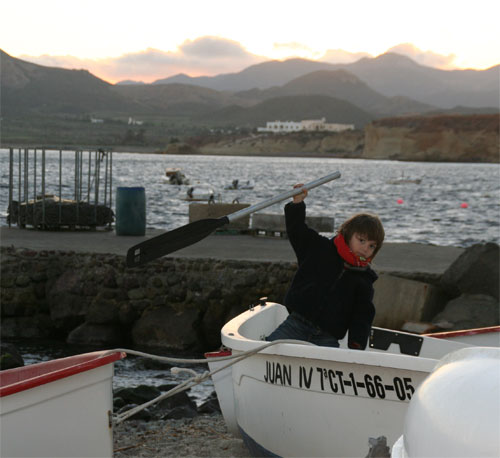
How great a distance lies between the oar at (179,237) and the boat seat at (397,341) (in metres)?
1.38

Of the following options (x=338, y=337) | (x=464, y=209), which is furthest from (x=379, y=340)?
(x=464, y=209)

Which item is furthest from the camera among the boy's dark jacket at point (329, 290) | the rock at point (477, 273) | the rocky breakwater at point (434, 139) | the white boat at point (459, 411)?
the rocky breakwater at point (434, 139)

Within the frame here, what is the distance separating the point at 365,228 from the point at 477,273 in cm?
613

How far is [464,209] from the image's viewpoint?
1746 inches

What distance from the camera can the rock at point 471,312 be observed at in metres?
9.91

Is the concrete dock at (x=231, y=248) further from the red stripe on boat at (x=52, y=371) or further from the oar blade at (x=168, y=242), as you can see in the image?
the red stripe on boat at (x=52, y=371)

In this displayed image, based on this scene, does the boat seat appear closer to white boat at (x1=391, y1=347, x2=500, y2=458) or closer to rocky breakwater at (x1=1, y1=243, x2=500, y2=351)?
white boat at (x1=391, y1=347, x2=500, y2=458)

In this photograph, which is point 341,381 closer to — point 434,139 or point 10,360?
point 10,360

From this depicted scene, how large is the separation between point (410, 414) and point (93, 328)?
10034mm

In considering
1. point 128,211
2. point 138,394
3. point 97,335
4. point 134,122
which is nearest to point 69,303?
point 97,335

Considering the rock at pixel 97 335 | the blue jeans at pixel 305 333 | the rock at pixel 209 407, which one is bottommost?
the rock at pixel 97 335

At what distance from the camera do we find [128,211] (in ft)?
48.9

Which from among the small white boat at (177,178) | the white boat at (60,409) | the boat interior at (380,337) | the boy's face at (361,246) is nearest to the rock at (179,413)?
the boat interior at (380,337)

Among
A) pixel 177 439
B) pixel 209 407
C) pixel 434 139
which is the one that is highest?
pixel 434 139
